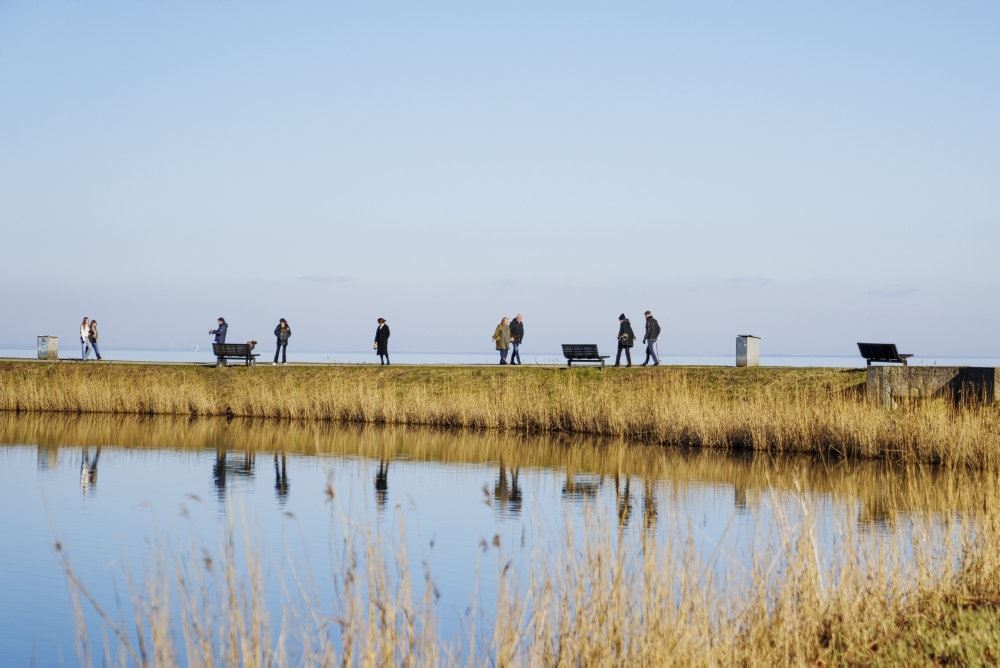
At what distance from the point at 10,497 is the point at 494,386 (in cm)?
1392

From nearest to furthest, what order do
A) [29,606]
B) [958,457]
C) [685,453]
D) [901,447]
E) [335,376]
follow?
1. [29,606]
2. [958,457]
3. [901,447]
4. [685,453]
5. [335,376]

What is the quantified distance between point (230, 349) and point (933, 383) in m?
19.0

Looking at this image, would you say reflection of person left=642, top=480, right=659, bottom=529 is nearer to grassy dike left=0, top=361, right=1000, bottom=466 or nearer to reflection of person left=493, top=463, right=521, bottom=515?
reflection of person left=493, top=463, right=521, bottom=515

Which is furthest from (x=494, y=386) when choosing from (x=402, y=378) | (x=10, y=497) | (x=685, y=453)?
(x=10, y=497)

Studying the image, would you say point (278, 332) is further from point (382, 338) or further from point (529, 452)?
point (529, 452)

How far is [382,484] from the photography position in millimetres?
17641

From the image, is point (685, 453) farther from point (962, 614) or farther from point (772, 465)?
point (962, 614)

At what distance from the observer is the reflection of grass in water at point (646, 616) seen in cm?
591

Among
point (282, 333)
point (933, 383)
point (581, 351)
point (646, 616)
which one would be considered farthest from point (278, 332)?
point (646, 616)

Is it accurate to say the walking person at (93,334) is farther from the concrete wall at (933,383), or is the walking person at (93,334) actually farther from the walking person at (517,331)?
the concrete wall at (933,383)

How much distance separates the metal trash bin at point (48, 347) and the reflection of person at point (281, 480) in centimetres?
1876

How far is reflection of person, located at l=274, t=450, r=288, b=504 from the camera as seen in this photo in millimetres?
16750

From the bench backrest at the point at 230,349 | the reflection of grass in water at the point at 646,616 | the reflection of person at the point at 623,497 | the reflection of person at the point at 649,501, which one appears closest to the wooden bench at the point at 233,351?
the bench backrest at the point at 230,349

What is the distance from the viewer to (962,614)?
7.61 m
